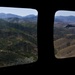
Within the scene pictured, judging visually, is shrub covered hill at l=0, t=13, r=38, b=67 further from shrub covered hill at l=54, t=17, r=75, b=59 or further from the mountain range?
shrub covered hill at l=54, t=17, r=75, b=59

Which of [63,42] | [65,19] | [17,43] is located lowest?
[63,42]

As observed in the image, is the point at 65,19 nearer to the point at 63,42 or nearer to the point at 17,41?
the point at 63,42

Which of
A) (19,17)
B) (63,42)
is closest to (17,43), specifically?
(19,17)

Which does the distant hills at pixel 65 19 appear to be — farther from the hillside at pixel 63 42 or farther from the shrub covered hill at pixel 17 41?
the shrub covered hill at pixel 17 41

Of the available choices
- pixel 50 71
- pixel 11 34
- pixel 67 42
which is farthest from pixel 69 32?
pixel 11 34

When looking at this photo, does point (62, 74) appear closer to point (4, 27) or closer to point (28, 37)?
point (28, 37)
